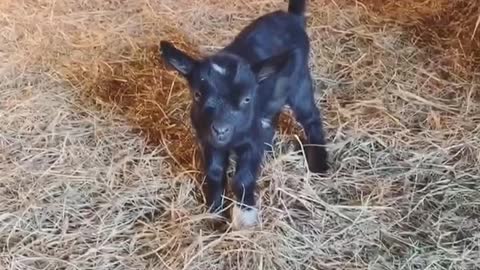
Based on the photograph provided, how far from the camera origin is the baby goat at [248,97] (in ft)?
6.28

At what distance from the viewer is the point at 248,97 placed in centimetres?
193

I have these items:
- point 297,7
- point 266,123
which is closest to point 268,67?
point 266,123

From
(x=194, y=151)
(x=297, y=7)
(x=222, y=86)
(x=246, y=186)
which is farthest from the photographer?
(x=194, y=151)

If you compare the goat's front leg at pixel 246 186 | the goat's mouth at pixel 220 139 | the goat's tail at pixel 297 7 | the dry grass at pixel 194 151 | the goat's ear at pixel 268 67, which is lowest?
the dry grass at pixel 194 151

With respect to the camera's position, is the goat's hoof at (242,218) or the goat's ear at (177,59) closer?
the goat's ear at (177,59)

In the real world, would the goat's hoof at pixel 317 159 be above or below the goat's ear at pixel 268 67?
below

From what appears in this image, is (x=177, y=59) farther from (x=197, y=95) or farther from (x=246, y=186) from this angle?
(x=246, y=186)

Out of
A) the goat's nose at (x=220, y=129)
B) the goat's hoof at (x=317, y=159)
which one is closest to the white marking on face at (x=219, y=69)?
the goat's nose at (x=220, y=129)

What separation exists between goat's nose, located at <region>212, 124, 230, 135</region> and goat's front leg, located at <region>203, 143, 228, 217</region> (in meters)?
0.13

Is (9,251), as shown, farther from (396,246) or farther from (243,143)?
(396,246)

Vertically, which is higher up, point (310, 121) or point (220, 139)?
point (220, 139)

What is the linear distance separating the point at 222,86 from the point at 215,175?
318 millimetres

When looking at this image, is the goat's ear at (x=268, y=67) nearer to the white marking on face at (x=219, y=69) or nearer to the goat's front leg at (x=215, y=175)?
the white marking on face at (x=219, y=69)

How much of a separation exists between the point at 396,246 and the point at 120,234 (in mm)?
732
